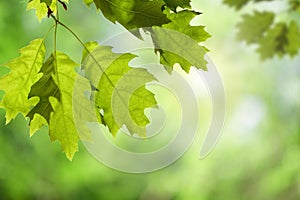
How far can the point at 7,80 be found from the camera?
83 centimetres

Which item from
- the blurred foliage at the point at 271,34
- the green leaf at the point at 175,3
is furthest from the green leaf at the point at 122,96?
the blurred foliage at the point at 271,34

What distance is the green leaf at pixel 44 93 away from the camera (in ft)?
2.65

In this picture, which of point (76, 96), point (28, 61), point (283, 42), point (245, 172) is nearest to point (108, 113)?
point (76, 96)

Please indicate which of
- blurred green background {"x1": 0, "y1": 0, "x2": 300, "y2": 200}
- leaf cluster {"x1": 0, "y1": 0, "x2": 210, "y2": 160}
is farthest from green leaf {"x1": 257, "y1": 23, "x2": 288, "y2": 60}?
blurred green background {"x1": 0, "y1": 0, "x2": 300, "y2": 200}

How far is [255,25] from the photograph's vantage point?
1.92 metres

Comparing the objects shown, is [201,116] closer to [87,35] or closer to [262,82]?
[262,82]

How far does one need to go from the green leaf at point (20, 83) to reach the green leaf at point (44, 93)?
0.01 meters

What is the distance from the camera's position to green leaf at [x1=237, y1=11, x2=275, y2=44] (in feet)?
6.23

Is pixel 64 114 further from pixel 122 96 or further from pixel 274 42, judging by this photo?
pixel 274 42

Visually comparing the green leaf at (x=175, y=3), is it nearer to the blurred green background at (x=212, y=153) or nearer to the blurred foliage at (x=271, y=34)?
the blurred foliage at (x=271, y=34)

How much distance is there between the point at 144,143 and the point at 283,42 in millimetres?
4241

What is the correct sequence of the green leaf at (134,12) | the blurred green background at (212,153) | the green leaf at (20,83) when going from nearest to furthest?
the green leaf at (134,12), the green leaf at (20,83), the blurred green background at (212,153)

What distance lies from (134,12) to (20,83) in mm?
237

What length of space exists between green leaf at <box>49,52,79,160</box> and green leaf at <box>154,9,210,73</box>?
0.16 metres
